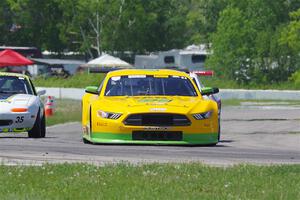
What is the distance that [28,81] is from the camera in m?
20.3

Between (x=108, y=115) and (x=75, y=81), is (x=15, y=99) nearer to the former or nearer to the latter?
(x=108, y=115)

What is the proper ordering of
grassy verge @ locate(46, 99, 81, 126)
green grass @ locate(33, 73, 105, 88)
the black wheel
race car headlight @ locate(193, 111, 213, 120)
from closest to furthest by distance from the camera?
race car headlight @ locate(193, 111, 213, 120)
the black wheel
grassy verge @ locate(46, 99, 81, 126)
green grass @ locate(33, 73, 105, 88)

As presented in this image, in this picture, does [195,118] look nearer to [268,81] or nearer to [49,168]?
[49,168]

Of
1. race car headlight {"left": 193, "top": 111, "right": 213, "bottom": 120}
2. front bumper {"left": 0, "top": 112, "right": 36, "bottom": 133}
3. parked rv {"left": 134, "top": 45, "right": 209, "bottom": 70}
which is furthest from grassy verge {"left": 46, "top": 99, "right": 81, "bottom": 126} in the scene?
parked rv {"left": 134, "top": 45, "right": 209, "bottom": 70}

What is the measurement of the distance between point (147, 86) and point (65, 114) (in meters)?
17.8

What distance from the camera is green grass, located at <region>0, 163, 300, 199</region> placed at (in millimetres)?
9484

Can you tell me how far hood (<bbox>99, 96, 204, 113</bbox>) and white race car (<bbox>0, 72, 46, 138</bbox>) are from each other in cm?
257

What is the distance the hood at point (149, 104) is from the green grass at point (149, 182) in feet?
13.5

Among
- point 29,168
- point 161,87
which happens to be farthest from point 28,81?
point 29,168

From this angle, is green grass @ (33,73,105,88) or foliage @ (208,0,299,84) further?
foliage @ (208,0,299,84)

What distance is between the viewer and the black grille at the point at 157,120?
52.3ft

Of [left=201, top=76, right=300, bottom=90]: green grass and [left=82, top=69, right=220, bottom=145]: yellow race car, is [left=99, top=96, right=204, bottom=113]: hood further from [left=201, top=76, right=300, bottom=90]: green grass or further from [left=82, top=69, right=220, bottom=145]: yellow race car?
[left=201, top=76, right=300, bottom=90]: green grass

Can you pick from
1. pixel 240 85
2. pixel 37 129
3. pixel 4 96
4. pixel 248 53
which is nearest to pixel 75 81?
pixel 240 85

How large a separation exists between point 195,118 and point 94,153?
2.47 metres
